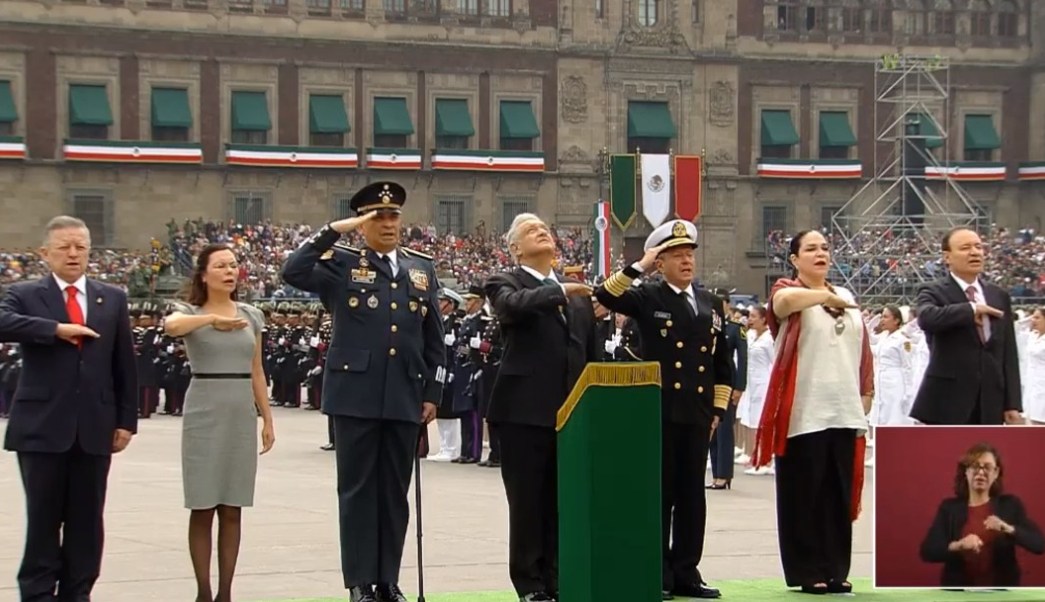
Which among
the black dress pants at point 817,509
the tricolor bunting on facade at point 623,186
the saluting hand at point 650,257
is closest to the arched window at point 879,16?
the tricolor bunting on facade at point 623,186

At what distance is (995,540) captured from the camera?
33.4ft

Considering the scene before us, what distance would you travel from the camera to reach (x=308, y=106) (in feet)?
182

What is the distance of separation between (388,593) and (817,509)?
243 cm

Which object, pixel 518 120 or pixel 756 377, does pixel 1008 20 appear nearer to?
pixel 518 120

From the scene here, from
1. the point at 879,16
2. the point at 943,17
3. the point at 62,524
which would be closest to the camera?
the point at 62,524

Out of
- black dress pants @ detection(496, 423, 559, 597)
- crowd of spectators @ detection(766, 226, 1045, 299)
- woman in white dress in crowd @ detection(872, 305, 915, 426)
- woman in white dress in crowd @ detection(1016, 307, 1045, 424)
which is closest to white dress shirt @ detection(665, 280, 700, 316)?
black dress pants @ detection(496, 423, 559, 597)

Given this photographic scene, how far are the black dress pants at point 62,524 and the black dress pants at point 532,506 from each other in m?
2.01

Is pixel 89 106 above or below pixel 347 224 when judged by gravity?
above

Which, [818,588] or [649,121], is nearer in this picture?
[818,588]

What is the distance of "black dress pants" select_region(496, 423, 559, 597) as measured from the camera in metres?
9.53

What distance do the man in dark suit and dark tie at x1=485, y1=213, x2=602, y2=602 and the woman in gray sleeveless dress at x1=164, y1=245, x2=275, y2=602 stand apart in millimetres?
1265

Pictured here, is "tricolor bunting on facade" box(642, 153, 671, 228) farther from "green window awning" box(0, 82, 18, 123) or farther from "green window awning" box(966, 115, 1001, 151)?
"green window awning" box(0, 82, 18, 123)

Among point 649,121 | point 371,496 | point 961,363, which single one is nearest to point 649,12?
point 649,121

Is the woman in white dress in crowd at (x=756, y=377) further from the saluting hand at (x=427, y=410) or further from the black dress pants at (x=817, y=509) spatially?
the saluting hand at (x=427, y=410)
